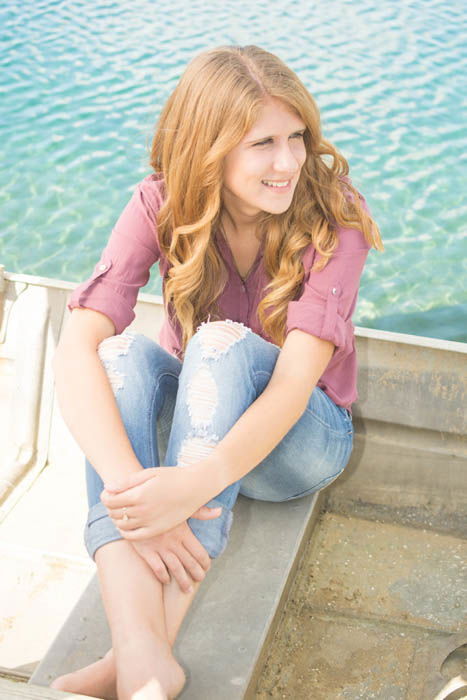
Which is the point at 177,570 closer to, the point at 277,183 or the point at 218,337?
the point at 218,337

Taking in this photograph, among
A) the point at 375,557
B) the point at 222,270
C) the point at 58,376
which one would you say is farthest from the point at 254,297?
the point at 375,557

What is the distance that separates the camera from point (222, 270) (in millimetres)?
2006

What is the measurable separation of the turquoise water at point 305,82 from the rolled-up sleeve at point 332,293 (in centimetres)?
233

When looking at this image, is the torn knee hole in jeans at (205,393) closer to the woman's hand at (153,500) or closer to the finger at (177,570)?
the woman's hand at (153,500)

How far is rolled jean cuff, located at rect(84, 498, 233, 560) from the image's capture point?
1.60 metres

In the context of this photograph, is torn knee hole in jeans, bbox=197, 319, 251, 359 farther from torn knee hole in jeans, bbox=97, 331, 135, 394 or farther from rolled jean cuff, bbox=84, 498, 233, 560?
rolled jean cuff, bbox=84, 498, 233, 560

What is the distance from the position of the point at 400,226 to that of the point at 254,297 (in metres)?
3.71

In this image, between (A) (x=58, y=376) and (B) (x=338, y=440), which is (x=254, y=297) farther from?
(A) (x=58, y=376)

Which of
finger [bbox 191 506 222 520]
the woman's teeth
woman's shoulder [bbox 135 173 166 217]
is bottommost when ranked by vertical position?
finger [bbox 191 506 222 520]

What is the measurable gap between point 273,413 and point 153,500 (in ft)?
1.03

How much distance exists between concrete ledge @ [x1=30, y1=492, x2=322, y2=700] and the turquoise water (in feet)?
8.14

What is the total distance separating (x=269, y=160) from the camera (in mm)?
1764

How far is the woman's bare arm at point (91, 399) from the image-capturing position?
162 centimetres

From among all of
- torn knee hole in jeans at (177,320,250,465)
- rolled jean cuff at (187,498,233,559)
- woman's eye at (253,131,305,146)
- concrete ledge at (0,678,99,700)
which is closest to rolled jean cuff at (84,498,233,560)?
rolled jean cuff at (187,498,233,559)
